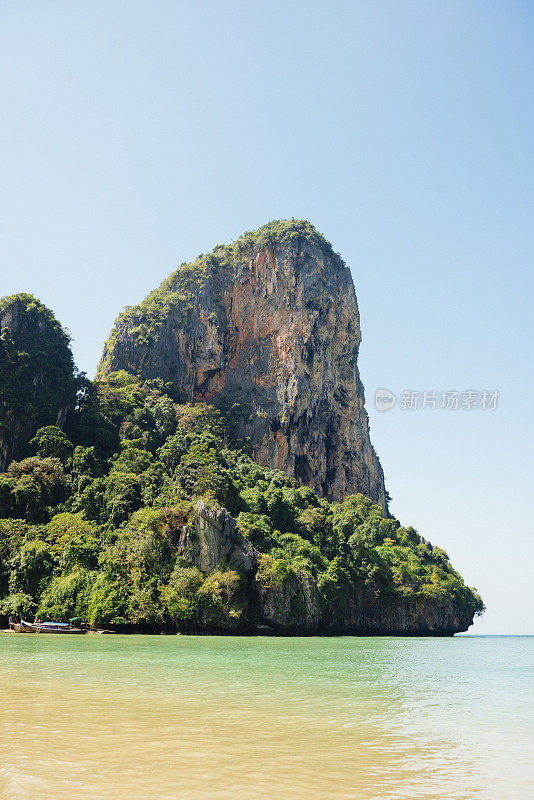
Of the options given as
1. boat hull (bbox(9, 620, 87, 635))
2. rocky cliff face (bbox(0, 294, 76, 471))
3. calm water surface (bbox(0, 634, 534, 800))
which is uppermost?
rocky cliff face (bbox(0, 294, 76, 471))

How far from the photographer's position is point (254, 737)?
224 inches

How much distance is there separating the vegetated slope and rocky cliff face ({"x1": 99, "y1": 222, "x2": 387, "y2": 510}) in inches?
296

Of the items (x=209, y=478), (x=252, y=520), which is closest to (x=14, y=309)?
(x=209, y=478)

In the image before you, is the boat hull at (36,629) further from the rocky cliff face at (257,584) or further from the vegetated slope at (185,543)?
the rocky cliff face at (257,584)

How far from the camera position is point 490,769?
5.04 metres

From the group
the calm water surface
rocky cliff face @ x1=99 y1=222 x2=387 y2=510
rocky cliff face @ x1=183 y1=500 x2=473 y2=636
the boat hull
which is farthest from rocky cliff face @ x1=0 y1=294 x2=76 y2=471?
the calm water surface

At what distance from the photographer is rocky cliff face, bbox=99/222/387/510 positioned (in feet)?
189

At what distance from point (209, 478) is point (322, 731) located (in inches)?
1212

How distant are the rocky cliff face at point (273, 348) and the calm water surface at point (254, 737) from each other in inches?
1799

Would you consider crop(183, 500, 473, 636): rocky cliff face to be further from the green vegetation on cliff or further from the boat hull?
the green vegetation on cliff

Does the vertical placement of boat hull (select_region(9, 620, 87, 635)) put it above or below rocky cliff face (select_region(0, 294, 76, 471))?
below

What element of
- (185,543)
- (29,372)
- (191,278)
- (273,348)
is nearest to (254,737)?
(185,543)

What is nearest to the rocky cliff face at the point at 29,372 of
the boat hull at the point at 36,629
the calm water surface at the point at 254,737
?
the boat hull at the point at 36,629

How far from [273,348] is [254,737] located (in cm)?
5572
